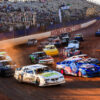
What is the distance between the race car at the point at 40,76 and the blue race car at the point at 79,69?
2.82 meters

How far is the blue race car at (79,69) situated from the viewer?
54.3 ft

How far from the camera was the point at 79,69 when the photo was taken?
17.1 metres

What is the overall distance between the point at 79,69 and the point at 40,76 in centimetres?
392

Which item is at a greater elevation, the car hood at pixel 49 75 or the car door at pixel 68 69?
the car hood at pixel 49 75

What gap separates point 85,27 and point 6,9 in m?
21.0

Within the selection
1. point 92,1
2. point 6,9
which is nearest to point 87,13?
point 92,1

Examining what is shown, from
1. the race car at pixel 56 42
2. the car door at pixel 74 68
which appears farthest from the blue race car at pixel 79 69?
the race car at pixel 56 42

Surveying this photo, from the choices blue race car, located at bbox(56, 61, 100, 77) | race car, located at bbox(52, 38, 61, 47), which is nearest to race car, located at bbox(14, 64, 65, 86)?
blue race car, located at bbox(56, 61, 100, 77)

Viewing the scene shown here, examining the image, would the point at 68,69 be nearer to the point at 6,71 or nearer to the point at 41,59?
the point at 6,71

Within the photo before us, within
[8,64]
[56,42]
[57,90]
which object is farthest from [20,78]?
[56,42]

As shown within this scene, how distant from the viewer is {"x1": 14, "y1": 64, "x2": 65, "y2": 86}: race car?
13.7 m

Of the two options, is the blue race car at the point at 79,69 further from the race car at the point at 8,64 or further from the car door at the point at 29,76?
the car door at the point at 29,76

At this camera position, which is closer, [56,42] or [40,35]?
[56,42]

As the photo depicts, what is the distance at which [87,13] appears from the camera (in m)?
77.4
